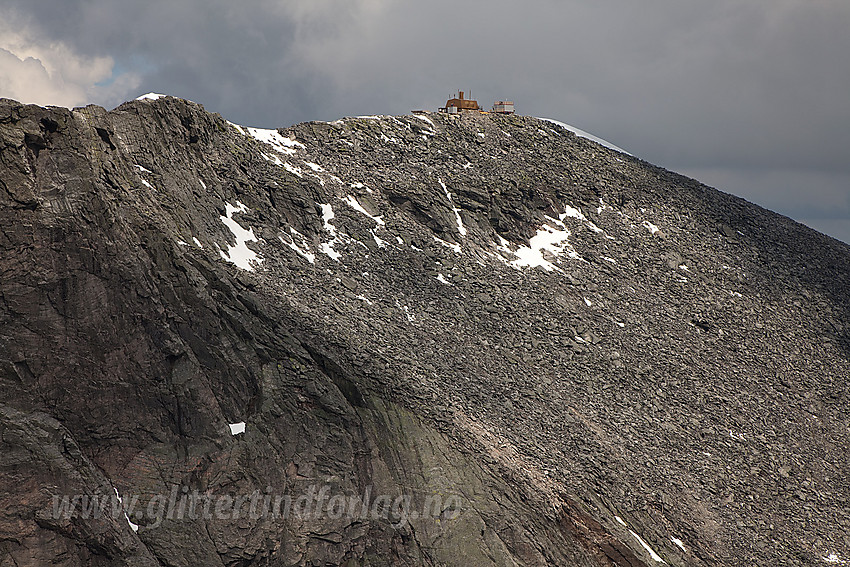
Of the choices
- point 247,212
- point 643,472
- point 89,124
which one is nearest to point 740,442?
point 643,472

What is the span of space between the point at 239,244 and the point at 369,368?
33.5 ft

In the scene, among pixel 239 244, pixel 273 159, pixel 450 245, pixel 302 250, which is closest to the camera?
pixel 239 244

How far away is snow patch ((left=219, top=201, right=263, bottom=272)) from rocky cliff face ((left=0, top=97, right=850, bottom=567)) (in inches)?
7.7

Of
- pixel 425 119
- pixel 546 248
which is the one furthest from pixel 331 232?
Result: pixel 425 119

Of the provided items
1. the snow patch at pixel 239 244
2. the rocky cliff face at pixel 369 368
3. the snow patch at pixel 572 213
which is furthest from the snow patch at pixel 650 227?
the snow patch at pixel 239 244

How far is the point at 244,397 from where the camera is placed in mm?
29312

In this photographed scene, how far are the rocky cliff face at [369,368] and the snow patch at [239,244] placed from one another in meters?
0.20

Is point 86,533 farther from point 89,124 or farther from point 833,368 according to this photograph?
point 833,368

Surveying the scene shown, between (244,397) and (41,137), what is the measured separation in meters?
13.5

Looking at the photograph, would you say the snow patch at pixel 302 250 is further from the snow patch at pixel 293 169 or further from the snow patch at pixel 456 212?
the snow patch at pixel 456 212

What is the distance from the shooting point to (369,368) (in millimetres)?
32406

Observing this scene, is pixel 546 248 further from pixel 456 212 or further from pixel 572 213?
pixel 456 212

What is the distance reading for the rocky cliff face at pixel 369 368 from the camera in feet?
85.7

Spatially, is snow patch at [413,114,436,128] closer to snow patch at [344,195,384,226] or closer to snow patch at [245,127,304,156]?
snow patch at [245,127,304,156]
